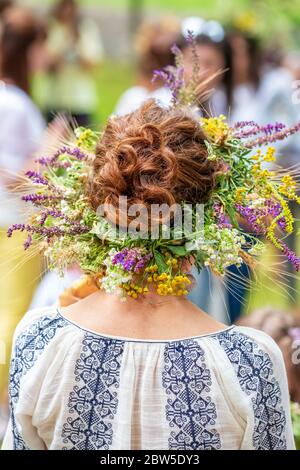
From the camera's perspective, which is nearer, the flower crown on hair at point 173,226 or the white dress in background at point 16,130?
the flower crown on hair at point 173,226

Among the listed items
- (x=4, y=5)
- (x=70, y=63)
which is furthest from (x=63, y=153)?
(x=70, y=63)

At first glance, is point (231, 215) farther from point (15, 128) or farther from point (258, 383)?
point (15, 128)

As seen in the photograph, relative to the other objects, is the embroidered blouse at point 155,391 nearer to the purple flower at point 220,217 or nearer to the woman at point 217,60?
the purple flower at point 220,217

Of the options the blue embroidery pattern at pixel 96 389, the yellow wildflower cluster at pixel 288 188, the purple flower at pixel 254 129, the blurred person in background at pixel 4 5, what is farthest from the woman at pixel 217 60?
the blue embroidery pattern at pixel 96 389

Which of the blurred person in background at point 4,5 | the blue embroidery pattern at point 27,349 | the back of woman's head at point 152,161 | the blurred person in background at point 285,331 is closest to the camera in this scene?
the back of woman's head at point 152,161

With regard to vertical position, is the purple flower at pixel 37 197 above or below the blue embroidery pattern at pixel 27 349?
above

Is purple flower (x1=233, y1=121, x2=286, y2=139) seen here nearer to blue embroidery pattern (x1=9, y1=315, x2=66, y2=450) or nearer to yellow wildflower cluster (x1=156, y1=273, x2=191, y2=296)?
yellow wildflower cluster (x1=156, y1=273, x2=191, y2=296)

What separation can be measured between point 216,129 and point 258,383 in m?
0.66

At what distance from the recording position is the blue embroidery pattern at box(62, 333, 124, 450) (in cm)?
183

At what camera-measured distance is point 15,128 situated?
13.5 ft

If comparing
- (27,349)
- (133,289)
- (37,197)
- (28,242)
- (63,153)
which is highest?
(63,153)

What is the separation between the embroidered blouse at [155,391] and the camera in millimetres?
1812

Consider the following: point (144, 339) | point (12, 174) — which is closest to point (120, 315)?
point (144, 339)

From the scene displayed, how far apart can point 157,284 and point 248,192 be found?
35cm
